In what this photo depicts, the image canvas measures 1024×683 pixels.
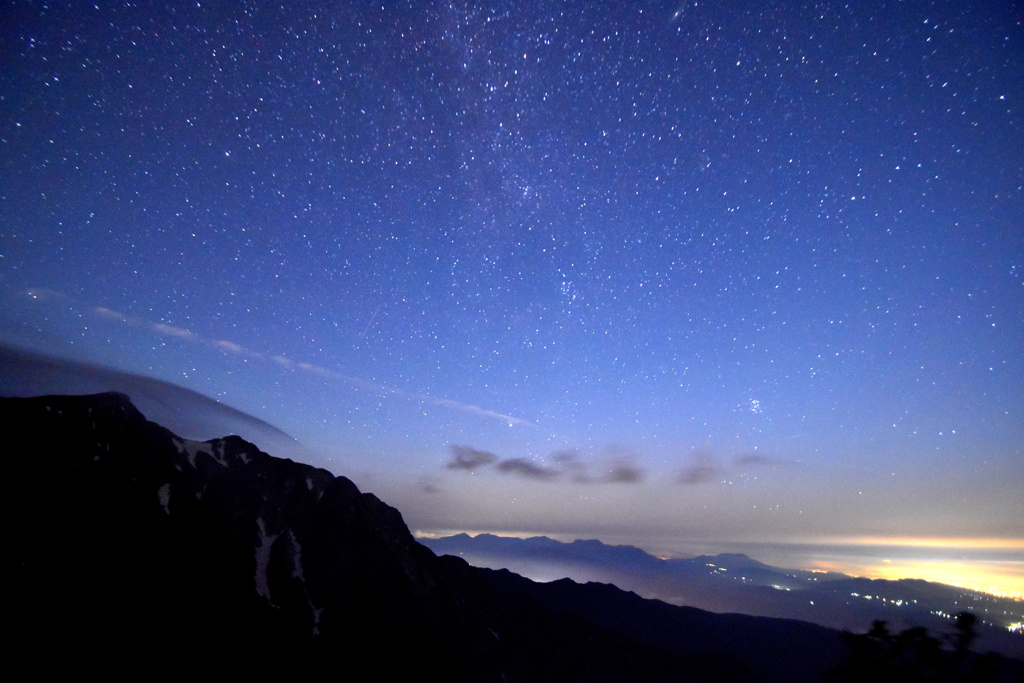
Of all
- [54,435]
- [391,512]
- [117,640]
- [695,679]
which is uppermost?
[54,435]

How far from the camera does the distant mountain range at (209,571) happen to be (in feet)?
265

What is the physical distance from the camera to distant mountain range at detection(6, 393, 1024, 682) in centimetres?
8079

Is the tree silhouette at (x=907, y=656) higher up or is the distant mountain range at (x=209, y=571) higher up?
the tree silhouette at (x=907, y=656)

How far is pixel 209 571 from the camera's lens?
99938 mm

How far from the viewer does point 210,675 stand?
83.4 m

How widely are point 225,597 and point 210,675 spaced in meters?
16.8

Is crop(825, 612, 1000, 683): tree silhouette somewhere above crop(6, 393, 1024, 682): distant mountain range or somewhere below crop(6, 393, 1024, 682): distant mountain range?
above

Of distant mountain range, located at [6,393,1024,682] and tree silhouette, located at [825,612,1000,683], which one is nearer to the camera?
tree silhouette, located at [825,612,1000,683]

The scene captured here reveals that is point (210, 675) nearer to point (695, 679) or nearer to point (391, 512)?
point (391, 512)

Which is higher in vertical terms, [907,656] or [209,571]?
[907,656]

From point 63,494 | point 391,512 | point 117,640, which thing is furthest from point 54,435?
point 391,512

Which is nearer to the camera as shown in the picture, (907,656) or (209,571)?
(907,656)

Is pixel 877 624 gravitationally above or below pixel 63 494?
above

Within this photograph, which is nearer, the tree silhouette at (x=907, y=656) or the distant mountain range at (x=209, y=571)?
the tree silhouette at (x=907, y=656)
